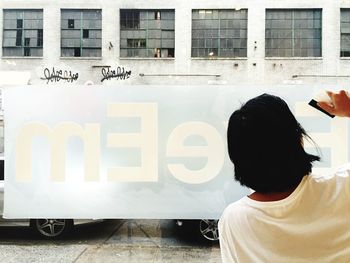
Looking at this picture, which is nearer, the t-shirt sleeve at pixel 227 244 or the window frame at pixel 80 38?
the t-shirt sleeve at pixel 227 244

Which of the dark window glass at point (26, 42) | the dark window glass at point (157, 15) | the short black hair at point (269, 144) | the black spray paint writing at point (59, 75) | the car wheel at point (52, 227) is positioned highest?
the dark window glass at point (157, 15)

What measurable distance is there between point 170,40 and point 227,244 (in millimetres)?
1065

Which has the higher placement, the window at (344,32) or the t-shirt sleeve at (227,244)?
the window at (344,32)

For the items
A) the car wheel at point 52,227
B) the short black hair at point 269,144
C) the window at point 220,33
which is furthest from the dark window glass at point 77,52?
the short black hair at point 269,144

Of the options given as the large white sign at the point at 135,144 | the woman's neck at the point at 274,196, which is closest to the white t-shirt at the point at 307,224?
the woman's neck at the point at 274,196

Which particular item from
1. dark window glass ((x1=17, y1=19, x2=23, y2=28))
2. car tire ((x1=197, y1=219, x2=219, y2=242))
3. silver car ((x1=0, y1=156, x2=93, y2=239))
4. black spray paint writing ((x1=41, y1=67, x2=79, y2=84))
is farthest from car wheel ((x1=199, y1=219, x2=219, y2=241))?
dark window glass ((x1=17, y1=19, x2=23, y2=28))

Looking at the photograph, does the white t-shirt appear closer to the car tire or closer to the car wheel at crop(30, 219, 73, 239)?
the car tire

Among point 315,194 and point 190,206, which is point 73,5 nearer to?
point 190,206

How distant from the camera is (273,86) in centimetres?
158

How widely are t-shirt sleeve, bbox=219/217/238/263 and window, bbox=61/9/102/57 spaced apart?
3.56 ft

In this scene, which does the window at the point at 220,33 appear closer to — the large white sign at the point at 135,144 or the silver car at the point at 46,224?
the large white sign at the point at 135,144

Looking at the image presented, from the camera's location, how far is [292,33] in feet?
5.43

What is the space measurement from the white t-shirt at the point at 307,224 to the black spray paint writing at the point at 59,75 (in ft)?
3.64

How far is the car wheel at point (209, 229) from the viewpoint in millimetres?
1604
